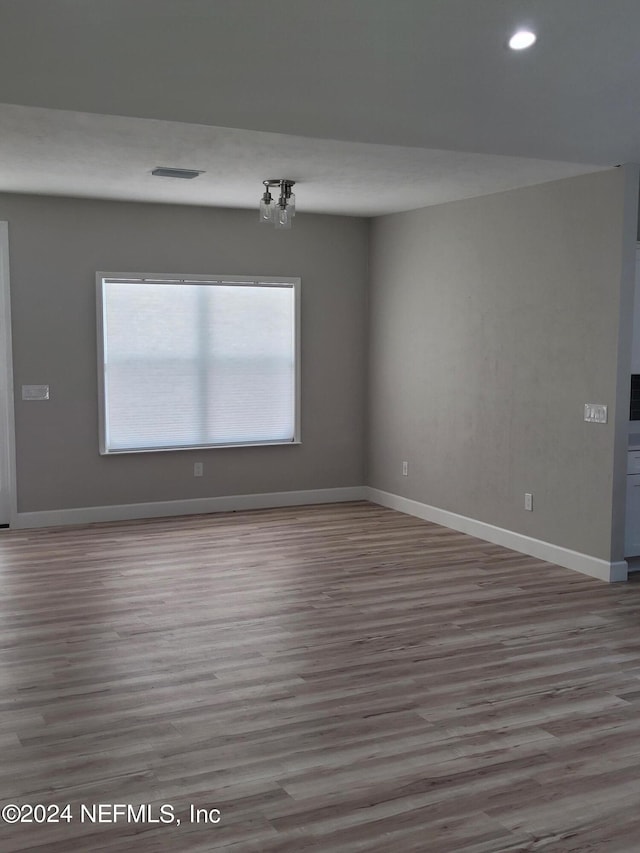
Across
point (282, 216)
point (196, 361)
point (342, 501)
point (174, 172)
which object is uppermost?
point (174, 172)

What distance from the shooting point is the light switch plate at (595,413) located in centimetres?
527

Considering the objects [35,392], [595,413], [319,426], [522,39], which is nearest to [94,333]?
[35,392]

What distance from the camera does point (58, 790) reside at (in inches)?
111

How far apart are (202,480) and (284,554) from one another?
1623 mm

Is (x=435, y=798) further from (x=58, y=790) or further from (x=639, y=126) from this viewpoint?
(x=639, y=126)

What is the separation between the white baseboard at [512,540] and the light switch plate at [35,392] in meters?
3.01

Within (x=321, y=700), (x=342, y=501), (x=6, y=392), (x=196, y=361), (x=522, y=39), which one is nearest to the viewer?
(x=321, y=700)

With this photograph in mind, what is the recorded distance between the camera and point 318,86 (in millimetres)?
4023

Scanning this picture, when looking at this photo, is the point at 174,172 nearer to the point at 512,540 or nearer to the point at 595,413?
the point at 595,413

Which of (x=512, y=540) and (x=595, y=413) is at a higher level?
(x=595, y=413)

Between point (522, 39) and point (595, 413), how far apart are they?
2.38 meters

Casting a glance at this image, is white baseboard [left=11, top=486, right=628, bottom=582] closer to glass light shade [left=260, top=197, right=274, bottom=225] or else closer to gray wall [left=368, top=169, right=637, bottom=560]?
gray wall [left=368, top=169, right=637, bottom=560]

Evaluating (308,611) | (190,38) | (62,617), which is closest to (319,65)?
(190,38)

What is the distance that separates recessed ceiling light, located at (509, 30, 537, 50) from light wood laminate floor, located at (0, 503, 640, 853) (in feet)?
9.17
